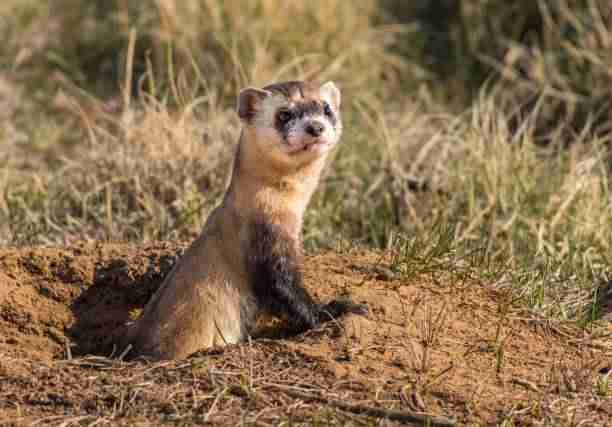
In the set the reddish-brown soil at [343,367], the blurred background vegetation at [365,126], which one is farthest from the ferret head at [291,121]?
the blurred background vegetation at [365,126]

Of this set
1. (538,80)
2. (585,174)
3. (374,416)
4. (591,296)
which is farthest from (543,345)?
(538,80)

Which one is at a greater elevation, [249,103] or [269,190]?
[249,103]

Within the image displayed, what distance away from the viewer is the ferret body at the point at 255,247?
5059mm

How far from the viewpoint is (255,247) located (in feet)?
17.0

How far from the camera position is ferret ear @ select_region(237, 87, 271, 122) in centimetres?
535

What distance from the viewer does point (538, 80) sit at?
9.24 meters

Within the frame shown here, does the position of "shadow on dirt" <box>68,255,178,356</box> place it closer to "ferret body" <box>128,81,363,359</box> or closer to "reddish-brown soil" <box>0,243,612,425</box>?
"reddish-brown soil" <box>0,243,612,425</box>

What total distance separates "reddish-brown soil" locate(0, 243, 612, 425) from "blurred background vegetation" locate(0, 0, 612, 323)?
1.16ft

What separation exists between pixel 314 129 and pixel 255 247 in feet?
2.24

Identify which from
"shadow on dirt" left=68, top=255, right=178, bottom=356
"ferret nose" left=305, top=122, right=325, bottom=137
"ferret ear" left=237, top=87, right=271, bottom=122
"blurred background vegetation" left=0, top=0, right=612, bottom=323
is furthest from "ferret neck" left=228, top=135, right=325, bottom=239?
"shadow on dirt" left=68, top=255, right=178, bottom=356

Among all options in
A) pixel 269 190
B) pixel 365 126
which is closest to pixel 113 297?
pixel 269 190

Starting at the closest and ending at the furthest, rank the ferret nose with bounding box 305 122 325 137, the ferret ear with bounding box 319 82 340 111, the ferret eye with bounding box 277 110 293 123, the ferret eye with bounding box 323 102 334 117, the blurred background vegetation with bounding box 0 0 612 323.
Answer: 1. the ferret nose with bounding box 305 122 325 137
2. the ferret eye with bounding box 277 110 293 123
3. the ferret eye with bounding box 323 102 334 117
4. the ferret ear with bounding box 319 82 340 111
5. the blurred background vegetation with bounding box 0 0 612 323

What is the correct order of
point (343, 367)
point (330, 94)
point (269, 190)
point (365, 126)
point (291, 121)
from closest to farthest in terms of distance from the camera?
point (343, 367) → point (291, 121) → point (269, 190) → point (330, 94) → point (365, 126)

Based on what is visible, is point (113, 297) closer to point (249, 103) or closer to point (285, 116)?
point (249, 103)
